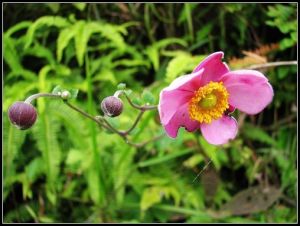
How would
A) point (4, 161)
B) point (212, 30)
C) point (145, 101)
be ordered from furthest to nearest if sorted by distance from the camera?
1. point (212, 30)
2. point (4, 161)
3. point (145, 101)

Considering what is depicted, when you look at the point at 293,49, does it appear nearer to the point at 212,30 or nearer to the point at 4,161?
the point at 212,30

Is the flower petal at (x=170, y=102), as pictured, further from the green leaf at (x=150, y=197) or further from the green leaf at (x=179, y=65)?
the green leaf at (x=150, y=197)

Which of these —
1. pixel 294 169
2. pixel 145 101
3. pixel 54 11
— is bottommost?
pixel 294 169

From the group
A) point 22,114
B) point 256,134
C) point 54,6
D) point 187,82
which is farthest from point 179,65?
point 22,114

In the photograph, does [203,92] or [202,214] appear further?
[202,214]

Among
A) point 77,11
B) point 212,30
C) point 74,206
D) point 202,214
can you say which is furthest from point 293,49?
point 74,206

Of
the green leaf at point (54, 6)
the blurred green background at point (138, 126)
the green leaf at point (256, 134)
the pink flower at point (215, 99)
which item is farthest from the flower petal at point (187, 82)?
the green leaf at point (54, 6)

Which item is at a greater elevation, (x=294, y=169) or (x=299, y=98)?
(x=299, y=98)

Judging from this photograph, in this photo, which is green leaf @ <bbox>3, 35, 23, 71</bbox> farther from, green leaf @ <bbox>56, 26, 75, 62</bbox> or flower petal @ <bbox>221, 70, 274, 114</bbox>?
flower petal @ <bbox>221, 70, 274, 114</bbox>
